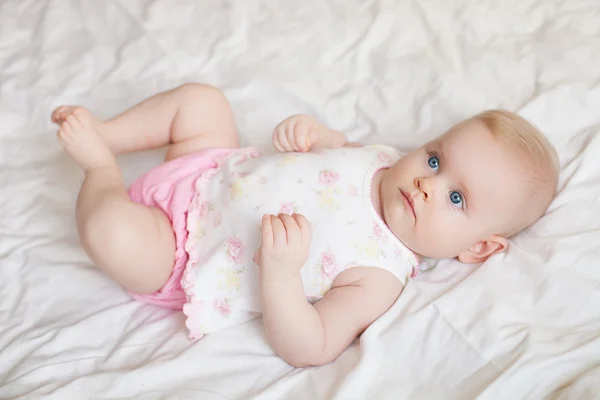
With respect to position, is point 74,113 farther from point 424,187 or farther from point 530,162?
point 530,162

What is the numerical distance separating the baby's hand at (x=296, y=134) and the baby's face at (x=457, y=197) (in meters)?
0.20

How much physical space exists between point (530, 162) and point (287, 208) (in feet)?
1.34

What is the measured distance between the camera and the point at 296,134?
1.25m

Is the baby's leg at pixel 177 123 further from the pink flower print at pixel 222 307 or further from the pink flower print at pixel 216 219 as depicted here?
the pink flower print at pixel 222 307

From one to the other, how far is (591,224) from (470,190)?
21 cm

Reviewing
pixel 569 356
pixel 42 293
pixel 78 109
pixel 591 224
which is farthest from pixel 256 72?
pixel 569 356

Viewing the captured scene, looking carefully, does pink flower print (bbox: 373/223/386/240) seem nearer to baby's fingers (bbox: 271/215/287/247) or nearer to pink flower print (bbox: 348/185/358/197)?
pink flower print (bbox: 348/185/358/197)

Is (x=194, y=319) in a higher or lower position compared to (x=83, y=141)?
lower

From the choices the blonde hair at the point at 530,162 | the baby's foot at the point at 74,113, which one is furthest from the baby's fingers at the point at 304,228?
the baby's foot at the point at 74,113

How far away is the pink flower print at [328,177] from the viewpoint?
117 cm

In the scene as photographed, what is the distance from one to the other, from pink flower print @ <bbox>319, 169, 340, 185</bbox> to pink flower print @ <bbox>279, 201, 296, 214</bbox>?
71mm

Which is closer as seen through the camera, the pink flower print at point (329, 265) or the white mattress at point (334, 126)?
the white mattress at point (334, 126)

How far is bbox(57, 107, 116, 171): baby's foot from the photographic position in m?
1.20

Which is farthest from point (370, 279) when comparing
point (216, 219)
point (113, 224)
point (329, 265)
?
point (113, 224)
